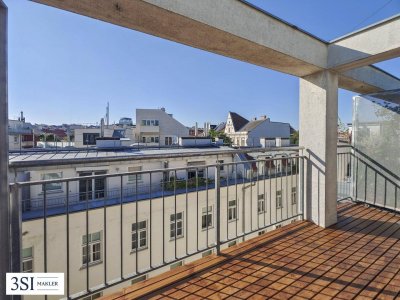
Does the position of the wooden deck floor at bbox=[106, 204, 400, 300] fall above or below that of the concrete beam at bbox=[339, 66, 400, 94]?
→ below

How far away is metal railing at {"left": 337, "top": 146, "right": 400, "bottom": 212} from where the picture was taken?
14.6 feet

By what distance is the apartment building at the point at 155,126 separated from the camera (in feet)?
108

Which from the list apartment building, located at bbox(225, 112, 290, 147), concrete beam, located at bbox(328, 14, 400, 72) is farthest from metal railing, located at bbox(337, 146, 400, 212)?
apartment building, located at bbox(225, 112, 290, 147)

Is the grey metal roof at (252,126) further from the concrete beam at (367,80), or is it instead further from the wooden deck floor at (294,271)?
the wooden deck floor at (294,271)

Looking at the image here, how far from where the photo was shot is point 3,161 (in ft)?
4.89

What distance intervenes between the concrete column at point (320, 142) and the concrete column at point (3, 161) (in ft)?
11.6

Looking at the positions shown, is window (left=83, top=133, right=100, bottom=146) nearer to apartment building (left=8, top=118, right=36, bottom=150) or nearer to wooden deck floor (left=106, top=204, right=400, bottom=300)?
apartment building (left=8, top=118, right=36, bottom=150)

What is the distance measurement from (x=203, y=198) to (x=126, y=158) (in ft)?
→ 28.9

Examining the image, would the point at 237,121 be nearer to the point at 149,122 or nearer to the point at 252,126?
the point at 252,126

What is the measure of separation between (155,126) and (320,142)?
100 feet

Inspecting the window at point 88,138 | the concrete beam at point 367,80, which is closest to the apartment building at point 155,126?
the window at point 88,138

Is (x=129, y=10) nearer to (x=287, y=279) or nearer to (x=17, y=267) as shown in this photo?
(x=17, y=267)

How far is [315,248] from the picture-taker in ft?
9.86

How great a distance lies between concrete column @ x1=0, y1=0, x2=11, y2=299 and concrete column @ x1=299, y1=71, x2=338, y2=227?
354cm
